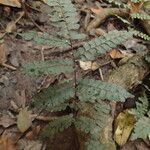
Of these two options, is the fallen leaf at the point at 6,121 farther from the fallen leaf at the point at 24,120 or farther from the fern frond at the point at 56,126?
the fern frond at the point at 56,126

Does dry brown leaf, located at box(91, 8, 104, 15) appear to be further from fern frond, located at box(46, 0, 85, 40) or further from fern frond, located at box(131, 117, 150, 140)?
fern frond, located at box(46, 0, 85, 40)

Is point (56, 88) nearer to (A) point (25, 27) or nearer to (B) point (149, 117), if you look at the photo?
(B) point (149, 117)

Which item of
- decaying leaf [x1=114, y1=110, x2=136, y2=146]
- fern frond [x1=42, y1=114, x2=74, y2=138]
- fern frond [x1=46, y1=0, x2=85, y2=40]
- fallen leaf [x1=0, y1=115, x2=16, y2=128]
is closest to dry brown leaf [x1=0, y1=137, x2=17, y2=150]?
fallen leaf [x1=0, y1=115, x2=16, y2=128]

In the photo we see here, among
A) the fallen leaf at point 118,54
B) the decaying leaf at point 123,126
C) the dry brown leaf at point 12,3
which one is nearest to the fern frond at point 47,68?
the decaying leaf at point 123,126

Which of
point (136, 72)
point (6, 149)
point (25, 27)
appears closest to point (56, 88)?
point (6, 149)

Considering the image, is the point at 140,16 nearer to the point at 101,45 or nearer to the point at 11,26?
the point at 11,26

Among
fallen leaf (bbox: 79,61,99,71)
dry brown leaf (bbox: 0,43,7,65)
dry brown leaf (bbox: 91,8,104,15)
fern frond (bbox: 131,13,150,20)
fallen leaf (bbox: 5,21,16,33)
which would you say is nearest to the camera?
dry brown leaf (bbox: 0,43,7,65)

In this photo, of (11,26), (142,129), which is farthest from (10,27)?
(142,129)
